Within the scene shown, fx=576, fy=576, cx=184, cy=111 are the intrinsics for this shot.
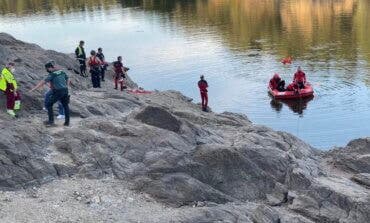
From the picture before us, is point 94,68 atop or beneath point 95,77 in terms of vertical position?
atop

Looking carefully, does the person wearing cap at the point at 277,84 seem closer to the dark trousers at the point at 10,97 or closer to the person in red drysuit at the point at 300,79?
the person in red drysuit at the point at 300,79

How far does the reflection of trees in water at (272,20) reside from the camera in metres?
66.6

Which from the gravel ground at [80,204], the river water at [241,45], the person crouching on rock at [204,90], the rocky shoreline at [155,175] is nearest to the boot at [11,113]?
the rocky shoreline at [155,175]

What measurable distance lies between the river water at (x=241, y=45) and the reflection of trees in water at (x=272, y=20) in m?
0.14

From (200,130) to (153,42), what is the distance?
52.0m

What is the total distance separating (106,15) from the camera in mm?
103000

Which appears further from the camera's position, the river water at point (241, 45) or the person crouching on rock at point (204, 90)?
the river water at point (241, 45)

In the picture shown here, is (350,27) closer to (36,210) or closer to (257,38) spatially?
(257,38)

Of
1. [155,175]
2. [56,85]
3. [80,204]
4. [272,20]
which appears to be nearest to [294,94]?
[56,85]

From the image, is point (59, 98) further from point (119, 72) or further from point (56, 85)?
point (119, 72)

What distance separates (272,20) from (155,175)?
71510mm

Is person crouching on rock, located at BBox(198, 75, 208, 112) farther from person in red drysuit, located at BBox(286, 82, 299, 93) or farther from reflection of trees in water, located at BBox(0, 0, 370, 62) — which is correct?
reflection of trees in water, located at BBox(0, 0, 370, 62)

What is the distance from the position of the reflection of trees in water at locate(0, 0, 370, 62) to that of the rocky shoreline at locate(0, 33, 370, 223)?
126 feet

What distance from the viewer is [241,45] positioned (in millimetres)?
69750
